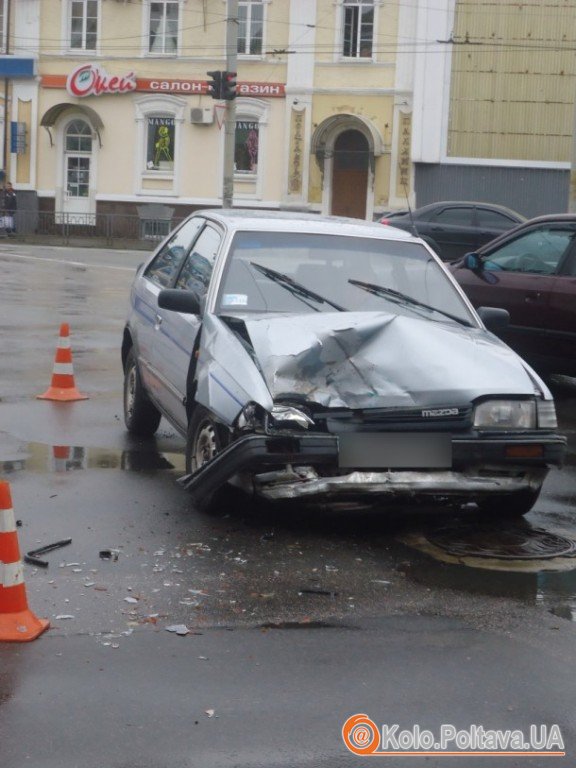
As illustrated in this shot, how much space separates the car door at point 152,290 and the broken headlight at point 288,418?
208cm

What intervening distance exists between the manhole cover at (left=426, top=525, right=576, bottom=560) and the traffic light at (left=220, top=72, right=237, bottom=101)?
24.5 meters

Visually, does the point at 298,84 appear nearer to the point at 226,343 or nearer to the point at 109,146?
the point at 109,146

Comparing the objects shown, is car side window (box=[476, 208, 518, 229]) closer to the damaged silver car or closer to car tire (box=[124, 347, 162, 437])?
car tire (box=[124, 347, 162, 437])

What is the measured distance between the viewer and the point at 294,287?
24.5ft

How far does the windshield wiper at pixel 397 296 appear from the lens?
755 cm

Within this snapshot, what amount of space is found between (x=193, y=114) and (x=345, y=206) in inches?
219

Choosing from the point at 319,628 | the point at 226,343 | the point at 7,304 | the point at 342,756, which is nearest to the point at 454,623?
the point at 319,628

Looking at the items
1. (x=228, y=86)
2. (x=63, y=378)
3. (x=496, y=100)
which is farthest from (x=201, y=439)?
(x=496, y=100)

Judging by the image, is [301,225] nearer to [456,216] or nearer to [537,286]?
[537,286]

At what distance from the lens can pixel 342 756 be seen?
3.98 meters

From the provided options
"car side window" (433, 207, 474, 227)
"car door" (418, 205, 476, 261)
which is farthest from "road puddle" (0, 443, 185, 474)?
"car side window" (433, 207, 474, 227)

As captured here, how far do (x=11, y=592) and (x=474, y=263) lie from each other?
7.14 meters

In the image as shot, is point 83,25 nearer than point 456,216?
No

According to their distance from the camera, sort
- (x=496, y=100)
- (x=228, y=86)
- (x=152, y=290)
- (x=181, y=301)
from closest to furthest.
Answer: (x=181, y=301), (x=152, y=290), (x=228, y=86), (x=496, y=100)
